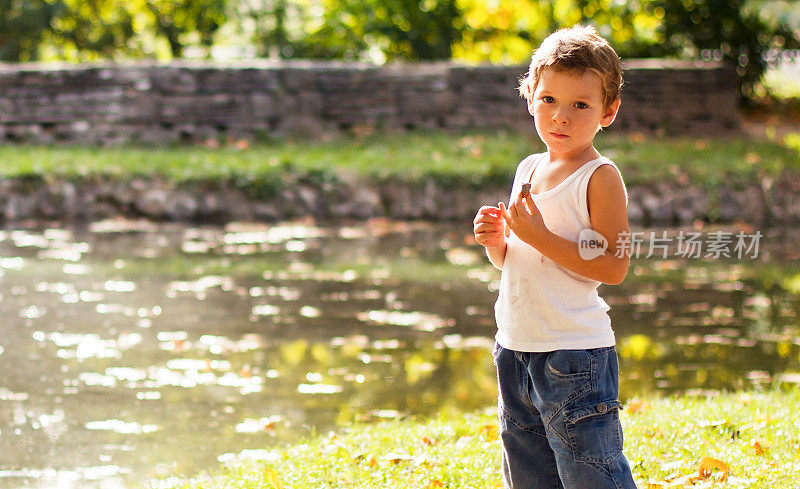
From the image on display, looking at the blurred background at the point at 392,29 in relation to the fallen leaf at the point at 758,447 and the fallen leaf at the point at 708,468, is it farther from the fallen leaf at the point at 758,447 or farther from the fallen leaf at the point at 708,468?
the fallen leaf at the point at 708,468

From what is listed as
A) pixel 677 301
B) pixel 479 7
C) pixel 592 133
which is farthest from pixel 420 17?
pixel 592 133

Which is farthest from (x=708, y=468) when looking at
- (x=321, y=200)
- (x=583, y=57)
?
(x=321, y=200)

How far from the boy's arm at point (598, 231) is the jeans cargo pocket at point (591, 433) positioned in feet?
1.04

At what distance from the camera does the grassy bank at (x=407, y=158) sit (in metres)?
9.90

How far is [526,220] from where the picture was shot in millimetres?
2344

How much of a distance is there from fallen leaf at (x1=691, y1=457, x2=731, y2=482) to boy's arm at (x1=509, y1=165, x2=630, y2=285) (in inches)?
43.7

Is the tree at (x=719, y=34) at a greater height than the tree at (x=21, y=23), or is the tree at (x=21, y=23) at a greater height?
the tree at (x=21, y=23)

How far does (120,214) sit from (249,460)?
21.9ft

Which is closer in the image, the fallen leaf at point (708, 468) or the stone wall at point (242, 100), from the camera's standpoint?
the fallen leaf at point (708, 468)

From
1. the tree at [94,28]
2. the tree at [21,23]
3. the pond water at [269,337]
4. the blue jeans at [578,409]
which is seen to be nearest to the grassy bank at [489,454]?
the pond water at [269,337]

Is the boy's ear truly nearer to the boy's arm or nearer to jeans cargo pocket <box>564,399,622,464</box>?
the boy's arm

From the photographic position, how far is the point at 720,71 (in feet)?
42.9

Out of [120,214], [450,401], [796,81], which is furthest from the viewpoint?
[796,81]

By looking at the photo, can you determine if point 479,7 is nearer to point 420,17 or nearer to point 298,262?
point 420,17
